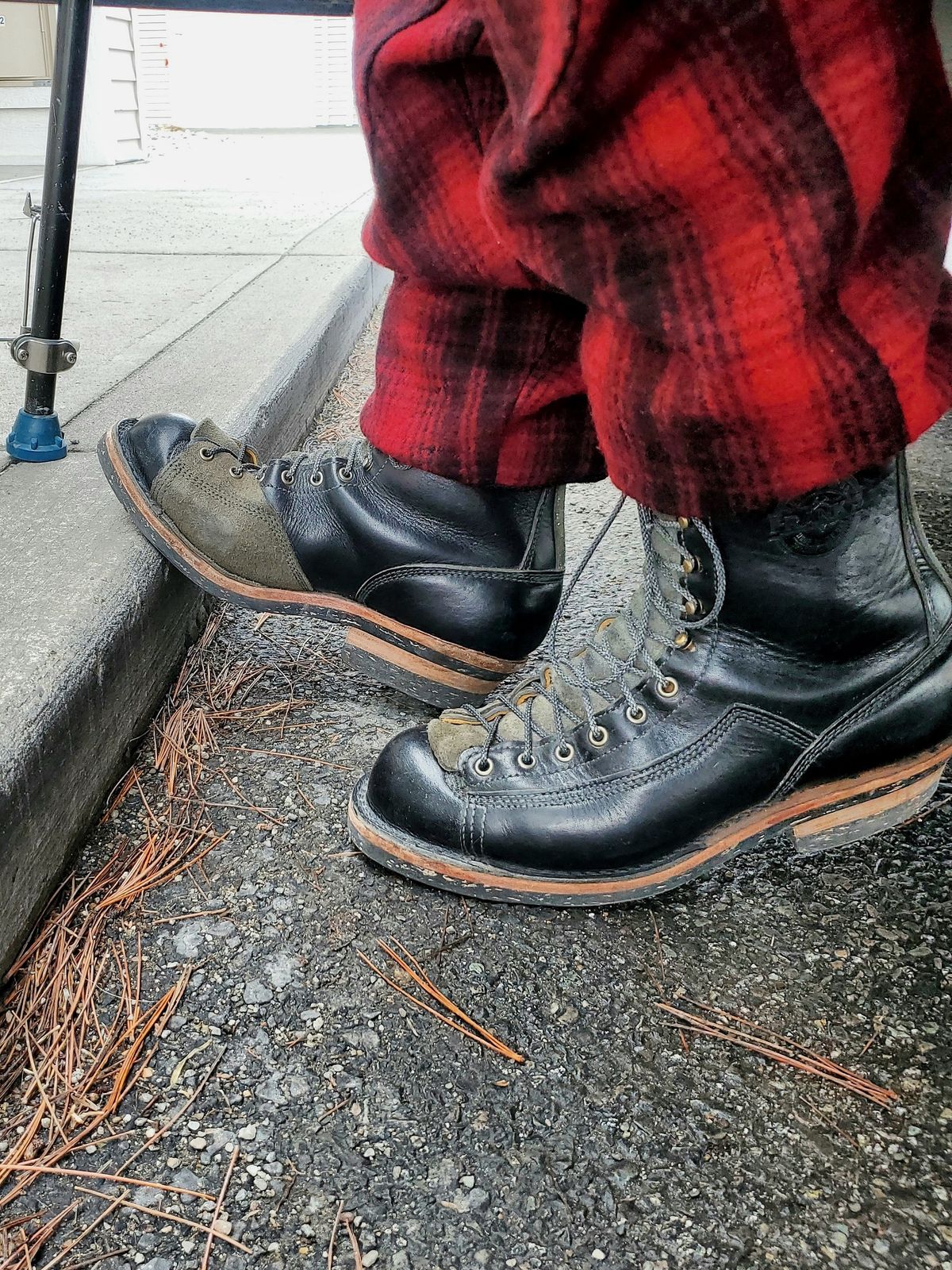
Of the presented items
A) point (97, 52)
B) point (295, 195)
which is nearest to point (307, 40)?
point (97, 52)

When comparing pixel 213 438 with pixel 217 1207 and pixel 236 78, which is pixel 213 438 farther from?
pixel 236 78

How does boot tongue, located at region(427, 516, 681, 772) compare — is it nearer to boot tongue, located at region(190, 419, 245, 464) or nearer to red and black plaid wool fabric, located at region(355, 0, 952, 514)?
red and black plaid wool fabric, located at region(355, 0, 952, 514)

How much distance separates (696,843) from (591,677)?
0.58 feet

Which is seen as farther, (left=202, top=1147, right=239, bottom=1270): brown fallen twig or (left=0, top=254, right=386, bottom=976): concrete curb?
(left=0, top=254, right=386, bottom=976): concrete curb

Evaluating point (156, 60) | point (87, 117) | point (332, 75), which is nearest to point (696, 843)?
point (87, 117)

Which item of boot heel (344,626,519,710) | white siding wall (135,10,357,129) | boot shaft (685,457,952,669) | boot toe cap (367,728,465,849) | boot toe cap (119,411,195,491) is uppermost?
boot shaft (685,457,952,669)

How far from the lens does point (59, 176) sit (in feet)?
4.16

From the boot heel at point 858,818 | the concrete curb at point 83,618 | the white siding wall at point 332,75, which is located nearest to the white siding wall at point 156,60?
the white siding wall at point 332,75

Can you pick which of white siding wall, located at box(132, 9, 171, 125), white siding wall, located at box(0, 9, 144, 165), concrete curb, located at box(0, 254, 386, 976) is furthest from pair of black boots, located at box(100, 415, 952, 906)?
white siding wall, located at box(132, 9, 171, 125)

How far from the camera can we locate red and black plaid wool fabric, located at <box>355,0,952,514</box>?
1.86ft

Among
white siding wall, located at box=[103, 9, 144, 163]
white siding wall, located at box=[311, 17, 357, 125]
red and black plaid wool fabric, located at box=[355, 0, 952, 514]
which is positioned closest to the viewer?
red and black plaid wool fabric, located at box=[355, 0, 952, 514]

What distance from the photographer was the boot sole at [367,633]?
1.14 m

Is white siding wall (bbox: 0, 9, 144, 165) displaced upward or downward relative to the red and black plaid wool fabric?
downward

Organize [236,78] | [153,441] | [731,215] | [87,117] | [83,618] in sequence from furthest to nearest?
[236,78] → [87,117] → [153,441] → [83,618] → [731,215]
